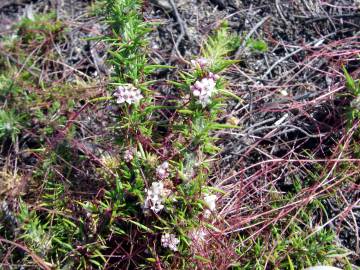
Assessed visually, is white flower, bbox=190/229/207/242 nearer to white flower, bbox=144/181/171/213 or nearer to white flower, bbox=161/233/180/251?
white flower, bbox=161/233/180/251

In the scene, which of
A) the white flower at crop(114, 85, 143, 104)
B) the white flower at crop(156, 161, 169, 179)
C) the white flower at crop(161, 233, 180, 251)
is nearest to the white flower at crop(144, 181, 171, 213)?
the white flower at crop(156, 161, 169, 179)

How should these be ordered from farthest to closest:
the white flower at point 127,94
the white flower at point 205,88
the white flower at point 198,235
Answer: the white flower at point 198,235
the white flower at point 127,94
the white flower at point 205,88

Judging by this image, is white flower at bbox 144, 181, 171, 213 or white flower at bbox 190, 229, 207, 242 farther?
white flower at bbox 190, 229, 207, 242

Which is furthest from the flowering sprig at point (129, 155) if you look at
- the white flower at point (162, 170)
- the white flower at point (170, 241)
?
the white flower at point (170, 241)

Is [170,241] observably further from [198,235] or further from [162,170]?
[162,170]

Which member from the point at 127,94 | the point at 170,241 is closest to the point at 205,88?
the point at 127,94

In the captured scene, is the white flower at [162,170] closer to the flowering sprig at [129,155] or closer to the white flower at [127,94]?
the flowering sprig at [129,155]

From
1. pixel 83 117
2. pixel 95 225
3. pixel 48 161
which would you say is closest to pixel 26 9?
pixel 83 117
